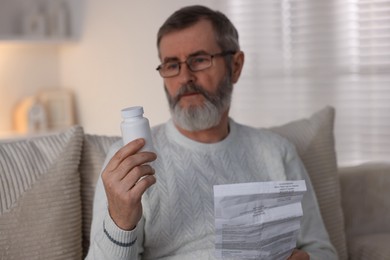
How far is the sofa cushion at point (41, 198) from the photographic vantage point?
1234 mm

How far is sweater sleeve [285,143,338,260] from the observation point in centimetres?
140

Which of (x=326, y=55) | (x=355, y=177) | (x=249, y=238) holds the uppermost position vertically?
(x=326, y=55)

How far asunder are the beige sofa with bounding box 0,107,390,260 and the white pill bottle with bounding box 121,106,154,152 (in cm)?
38

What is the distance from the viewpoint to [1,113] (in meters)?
3.27

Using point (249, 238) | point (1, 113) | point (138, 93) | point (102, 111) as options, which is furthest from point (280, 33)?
point (249, 238)

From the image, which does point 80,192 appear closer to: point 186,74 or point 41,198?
point 41,198

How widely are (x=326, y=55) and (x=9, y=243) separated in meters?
1.93

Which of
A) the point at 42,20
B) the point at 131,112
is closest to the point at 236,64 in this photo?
the point at 131,112

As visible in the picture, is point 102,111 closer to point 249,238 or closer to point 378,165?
point 378,165

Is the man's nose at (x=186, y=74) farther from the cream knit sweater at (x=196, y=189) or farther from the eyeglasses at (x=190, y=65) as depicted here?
the cream knit sweater at (x=196, y=189)

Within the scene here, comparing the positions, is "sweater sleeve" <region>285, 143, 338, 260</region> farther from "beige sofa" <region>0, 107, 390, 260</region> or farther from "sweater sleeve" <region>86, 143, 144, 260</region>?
"sweater sleeve" <region>86, 143, 144, 260</region>

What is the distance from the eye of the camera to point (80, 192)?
1.42 meters

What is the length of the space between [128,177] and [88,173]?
1.44 ft

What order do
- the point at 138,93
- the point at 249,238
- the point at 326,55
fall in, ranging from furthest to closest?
1. the point at 138,93
2. the point at 326,55
3. the point at 249,238
